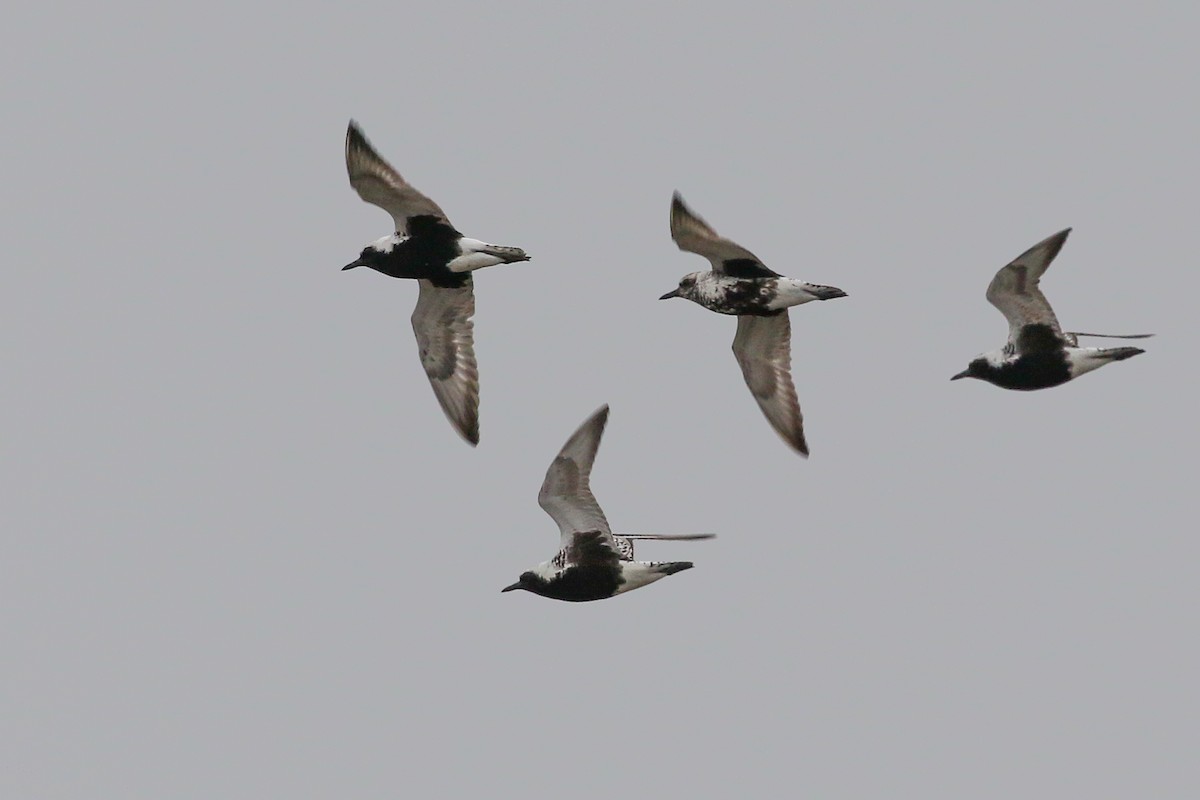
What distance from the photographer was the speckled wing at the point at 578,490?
772 inches

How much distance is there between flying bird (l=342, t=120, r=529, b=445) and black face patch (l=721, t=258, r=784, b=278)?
2.23 m

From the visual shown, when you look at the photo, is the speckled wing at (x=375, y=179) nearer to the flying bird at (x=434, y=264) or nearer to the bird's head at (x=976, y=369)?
the flying bird at (x=434, y=264)

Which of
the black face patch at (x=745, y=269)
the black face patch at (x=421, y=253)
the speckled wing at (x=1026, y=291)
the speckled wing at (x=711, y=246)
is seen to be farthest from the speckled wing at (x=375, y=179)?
the speckled wing at (x=1026, y=291)

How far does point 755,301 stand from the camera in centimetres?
2194

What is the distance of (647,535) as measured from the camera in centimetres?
2011

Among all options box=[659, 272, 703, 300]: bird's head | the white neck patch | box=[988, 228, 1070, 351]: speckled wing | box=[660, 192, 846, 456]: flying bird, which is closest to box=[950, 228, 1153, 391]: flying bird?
box=[988, 228, 1070, 351]: speckled wing

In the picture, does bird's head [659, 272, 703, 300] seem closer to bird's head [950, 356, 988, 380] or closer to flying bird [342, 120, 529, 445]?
flying bird [342, 120, 529, 445]

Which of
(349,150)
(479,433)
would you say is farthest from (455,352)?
(349,150)

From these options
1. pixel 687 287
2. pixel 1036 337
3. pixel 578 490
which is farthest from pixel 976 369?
pixel 578 490

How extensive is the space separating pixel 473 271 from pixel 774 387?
148 inches

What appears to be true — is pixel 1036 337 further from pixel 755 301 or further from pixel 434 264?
pixel 434 264

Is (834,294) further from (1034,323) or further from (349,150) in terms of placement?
(349,150)

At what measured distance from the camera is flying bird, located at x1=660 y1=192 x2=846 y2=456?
21391 mm

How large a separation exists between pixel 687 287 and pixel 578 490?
12.6 ft
